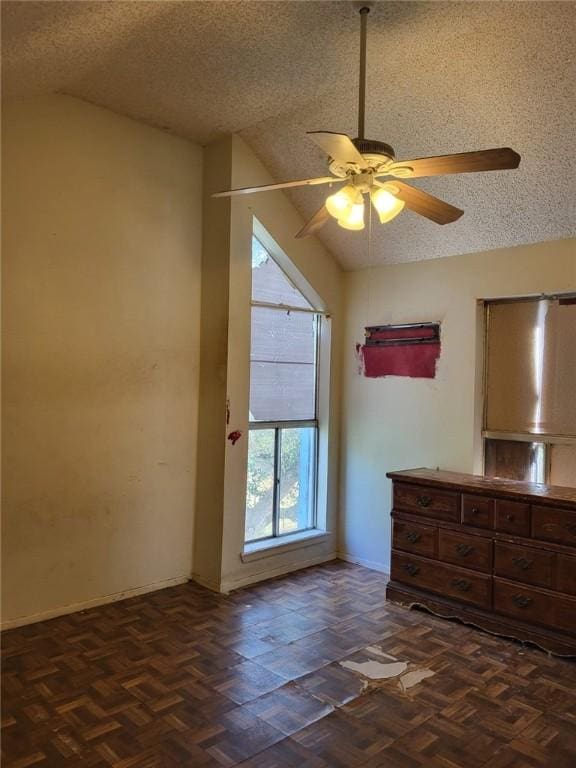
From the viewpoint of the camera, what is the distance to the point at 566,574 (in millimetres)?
2994

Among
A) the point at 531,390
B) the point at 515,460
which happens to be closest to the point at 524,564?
the point at 515,460

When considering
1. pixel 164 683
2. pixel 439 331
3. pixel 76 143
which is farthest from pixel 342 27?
pixel 164 683

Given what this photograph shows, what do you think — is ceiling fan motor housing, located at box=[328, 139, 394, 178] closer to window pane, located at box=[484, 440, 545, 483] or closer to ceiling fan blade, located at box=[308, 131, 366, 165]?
ceiling fan blade, located at box=[308, 131, 366, 165]

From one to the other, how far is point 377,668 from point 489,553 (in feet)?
3.18

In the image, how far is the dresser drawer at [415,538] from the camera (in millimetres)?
3557

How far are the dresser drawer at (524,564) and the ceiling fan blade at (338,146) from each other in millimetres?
2260

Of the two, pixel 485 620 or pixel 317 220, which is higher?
pixel 317 220

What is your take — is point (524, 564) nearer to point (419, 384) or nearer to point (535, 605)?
point (535, 605)

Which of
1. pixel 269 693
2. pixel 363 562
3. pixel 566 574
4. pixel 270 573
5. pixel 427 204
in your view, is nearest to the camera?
pixel 427 204

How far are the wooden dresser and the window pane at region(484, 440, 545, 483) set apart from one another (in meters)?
0.22

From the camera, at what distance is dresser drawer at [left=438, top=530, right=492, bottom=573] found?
3.30 meters

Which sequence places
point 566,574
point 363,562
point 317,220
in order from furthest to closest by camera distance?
point 363,562 < point 566,574 < point 317,220

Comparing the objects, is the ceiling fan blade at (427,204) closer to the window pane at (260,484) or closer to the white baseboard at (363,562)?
the window pane at (260,484)

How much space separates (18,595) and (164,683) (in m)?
1.09
